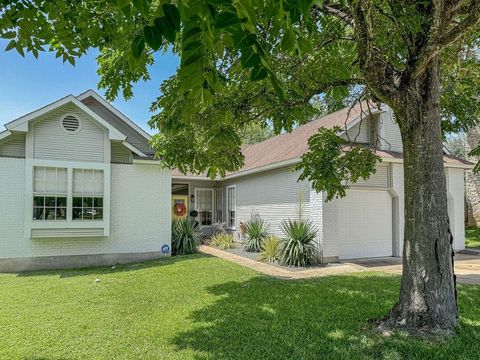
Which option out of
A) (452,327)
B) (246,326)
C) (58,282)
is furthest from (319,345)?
(58,282)

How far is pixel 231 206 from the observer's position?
18.8 m

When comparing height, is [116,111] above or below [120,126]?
above

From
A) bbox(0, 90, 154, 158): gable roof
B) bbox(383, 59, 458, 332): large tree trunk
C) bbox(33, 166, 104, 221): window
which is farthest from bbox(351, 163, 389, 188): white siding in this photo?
bbox(33, 166, 104, 221): window

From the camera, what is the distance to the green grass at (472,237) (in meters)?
16.3

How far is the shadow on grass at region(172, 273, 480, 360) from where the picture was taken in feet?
14.8

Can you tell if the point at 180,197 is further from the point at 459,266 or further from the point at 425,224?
the point at 425,224

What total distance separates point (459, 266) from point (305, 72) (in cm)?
896

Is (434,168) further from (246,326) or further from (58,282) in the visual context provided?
(58,282)

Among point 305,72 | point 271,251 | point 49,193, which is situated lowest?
point 271,251

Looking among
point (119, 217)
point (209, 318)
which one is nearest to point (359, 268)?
point (209, 318)

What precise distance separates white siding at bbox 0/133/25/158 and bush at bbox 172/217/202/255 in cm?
597

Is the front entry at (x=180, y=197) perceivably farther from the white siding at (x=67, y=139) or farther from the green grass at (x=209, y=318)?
the green grass at (x=209, y=318)

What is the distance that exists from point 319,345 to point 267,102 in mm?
4017

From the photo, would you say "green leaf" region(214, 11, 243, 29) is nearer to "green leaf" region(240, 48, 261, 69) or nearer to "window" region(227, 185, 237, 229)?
"green leaf" region(240, 48, 261, 69)
